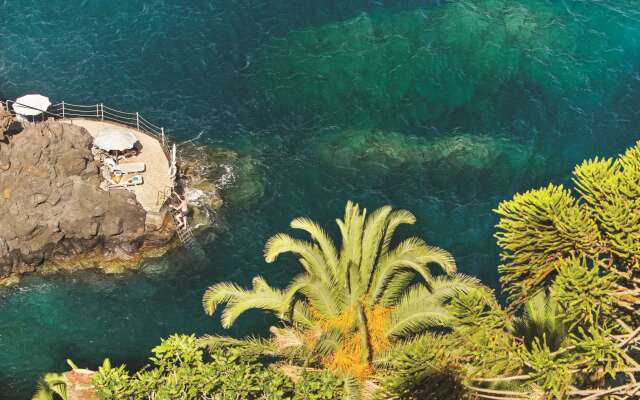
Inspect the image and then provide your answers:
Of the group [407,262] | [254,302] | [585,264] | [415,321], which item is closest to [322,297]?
[254,302]

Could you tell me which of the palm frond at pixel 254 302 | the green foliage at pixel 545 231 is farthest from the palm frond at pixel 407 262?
the green foliage at pixel 545 231

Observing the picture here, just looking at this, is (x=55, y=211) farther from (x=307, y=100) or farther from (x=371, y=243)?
(x=371, y=243)

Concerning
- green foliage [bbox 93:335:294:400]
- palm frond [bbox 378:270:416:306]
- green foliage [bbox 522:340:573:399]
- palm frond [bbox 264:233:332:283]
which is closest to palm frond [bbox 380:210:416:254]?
palm frond [bbox 378:270:416:306]

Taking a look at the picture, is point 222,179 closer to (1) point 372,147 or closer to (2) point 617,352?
(1) point 372,147

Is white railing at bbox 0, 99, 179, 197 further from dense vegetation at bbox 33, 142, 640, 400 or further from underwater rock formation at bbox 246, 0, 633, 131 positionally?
dense vegetation at bbox 33, 142, 640, 400

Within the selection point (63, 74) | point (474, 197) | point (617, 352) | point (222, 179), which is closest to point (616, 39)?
point (474, 197)

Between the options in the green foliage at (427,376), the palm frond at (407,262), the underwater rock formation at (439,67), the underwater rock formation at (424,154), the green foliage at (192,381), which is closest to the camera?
the green foliage at (427,376)

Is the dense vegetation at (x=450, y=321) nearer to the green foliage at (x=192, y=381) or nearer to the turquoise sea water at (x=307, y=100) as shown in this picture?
the green foliage at (x=192, y=381)
